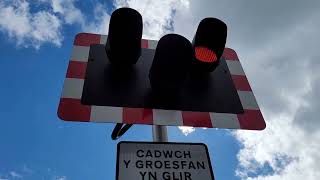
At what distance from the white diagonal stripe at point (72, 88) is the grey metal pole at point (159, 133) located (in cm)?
46

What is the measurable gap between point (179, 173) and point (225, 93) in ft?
2.29

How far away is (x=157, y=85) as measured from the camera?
1896 mm

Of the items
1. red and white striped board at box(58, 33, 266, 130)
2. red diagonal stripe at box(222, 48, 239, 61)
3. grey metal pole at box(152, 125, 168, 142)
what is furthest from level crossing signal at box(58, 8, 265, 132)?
red diagonal stripe at box(222, 48, 239, 61)

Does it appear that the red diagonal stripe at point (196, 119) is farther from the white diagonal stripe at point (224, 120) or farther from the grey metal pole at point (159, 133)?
the grey metal pole at point (159, 133)

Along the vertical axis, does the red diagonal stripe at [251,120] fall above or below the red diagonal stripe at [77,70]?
below

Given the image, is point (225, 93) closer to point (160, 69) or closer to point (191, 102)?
point (191, 102)

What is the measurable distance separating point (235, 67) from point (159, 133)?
2.82ft

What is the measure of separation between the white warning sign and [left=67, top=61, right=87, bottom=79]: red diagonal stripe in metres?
0.59

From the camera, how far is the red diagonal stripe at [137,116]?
191 cm

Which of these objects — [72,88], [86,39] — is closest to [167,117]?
[72,88]

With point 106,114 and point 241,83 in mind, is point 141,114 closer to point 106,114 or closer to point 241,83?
point 106,114

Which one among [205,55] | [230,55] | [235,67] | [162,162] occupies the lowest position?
[162,162]

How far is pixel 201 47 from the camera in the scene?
82.9 inches

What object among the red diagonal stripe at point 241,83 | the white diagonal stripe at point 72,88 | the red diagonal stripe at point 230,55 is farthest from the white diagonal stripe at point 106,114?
the red diagonal stripe at point 230,55
